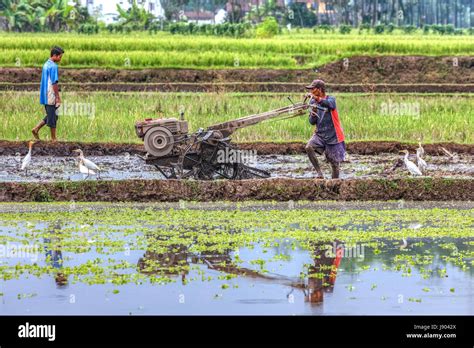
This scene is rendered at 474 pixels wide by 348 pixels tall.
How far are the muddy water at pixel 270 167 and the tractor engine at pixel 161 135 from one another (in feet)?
7.39

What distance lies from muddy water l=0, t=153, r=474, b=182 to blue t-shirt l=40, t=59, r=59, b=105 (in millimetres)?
980

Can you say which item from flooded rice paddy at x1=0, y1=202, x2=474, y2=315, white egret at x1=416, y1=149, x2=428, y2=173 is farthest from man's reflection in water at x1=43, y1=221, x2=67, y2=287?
white egret at x1=416, y1=149, x2=428, y2=173

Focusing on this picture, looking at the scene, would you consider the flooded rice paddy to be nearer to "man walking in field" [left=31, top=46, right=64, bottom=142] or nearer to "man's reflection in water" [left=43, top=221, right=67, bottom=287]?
"man's reflection in water" [left=43, top=221, right=67, bottom=287]

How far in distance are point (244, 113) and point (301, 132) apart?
235cm

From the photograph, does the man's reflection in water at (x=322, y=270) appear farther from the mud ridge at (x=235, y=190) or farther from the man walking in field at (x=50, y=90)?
the man walking in field at (x=50, y=90)

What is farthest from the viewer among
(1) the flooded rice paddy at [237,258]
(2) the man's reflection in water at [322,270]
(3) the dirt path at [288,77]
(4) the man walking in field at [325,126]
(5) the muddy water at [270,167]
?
(3) the dirt path at [288,77]

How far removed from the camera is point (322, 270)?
9219 mm

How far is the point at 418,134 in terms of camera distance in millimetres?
20438

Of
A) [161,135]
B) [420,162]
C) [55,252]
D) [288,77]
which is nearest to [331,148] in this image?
[420,162]

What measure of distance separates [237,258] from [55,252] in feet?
5.25

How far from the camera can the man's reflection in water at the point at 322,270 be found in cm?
838

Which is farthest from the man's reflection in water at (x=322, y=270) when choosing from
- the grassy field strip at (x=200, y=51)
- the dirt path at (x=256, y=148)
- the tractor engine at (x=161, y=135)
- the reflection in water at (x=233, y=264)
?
the grassy field strip at (x=200, y=51)

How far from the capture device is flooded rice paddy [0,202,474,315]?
805 cm
